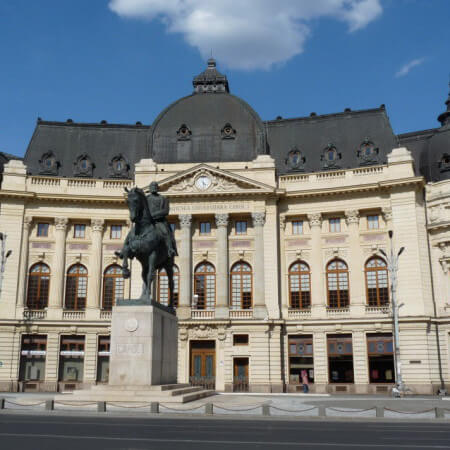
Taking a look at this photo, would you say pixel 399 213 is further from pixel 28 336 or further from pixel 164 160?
pixel 28 336

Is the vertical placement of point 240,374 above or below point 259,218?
below

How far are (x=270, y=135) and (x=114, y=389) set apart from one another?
36426mm

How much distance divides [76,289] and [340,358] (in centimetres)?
2277

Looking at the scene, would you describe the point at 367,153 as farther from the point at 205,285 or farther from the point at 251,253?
the point at 205,285

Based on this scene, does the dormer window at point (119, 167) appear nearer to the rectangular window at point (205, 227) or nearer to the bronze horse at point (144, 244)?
the rectangular window at point (205, 227)

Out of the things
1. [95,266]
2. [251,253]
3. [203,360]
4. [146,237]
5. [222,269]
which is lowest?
[203,360]

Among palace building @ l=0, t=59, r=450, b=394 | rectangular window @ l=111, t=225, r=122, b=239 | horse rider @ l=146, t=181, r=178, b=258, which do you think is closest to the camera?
horse rider @ l=146, t=181, r=178, b=258

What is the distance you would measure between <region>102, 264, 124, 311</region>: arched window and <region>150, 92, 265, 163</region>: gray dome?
10.4 metres

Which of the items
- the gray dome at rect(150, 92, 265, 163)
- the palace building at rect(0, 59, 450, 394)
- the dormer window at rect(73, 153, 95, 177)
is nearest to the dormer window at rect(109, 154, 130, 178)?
the palace building at rect(0, 59, 450, 394)

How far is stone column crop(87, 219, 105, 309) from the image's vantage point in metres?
49.1

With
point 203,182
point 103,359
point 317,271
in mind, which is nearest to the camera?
point 317,271

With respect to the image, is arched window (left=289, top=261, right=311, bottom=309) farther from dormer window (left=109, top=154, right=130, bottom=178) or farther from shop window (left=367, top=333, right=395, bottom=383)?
dormer window (left=109, top=154, right=130, bottom=178)

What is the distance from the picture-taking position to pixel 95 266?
49.6 m

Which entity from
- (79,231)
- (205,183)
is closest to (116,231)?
(79,231)
